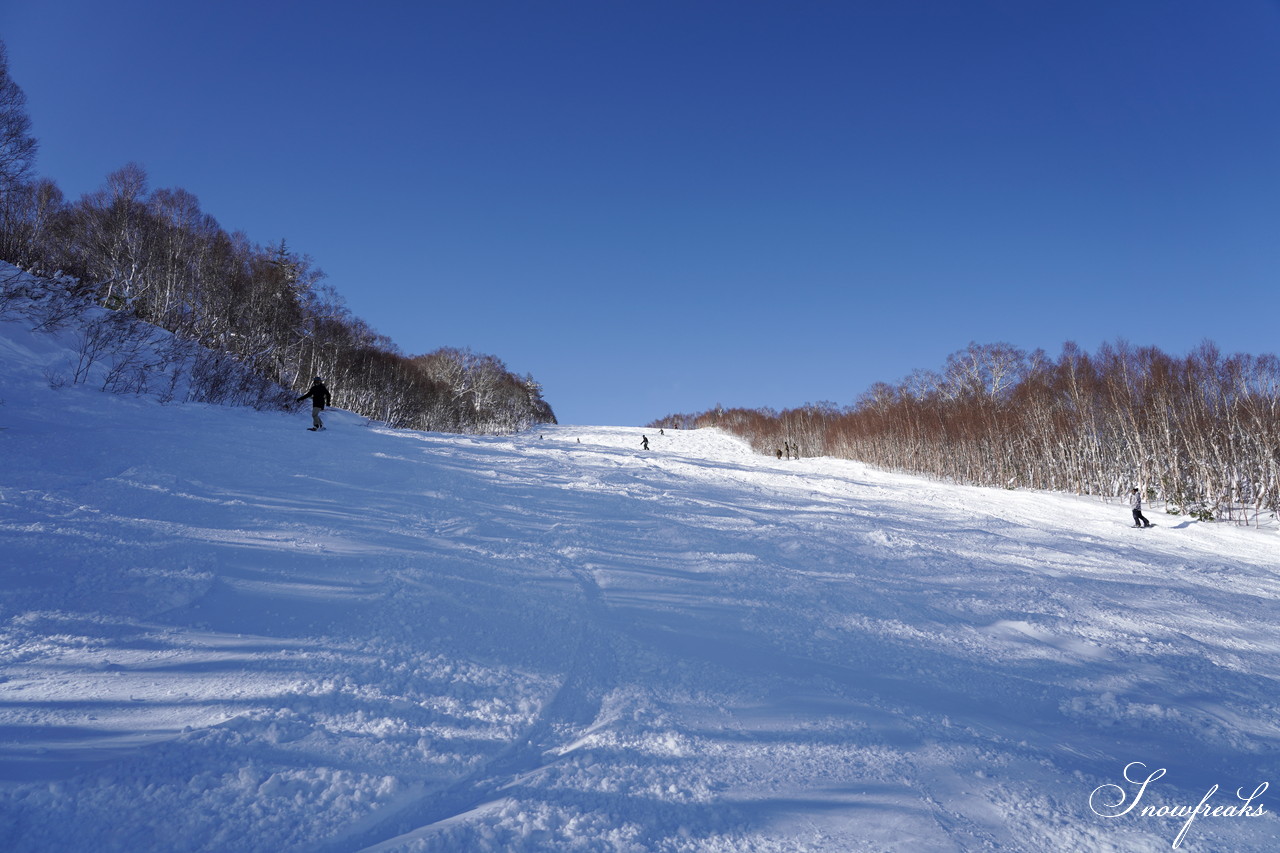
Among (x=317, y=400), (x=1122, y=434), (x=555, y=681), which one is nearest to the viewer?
(x=555, y=681)

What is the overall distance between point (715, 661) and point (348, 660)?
2609mm

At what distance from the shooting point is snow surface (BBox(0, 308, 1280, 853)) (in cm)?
245

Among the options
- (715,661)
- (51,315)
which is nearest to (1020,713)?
(715,661)

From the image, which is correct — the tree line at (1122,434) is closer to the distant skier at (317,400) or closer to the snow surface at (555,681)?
the snow surface at (555,681)

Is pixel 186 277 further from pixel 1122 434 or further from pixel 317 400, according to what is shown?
pixel 1122 434

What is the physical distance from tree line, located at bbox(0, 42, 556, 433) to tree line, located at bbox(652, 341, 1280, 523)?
3453 cm

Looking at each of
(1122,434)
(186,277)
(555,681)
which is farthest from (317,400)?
(1122,434)

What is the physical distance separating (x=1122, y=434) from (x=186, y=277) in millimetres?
45631

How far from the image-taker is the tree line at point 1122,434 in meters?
19.8

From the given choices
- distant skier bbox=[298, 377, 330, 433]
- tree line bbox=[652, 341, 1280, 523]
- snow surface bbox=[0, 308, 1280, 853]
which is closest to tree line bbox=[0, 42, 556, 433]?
distant skier bbox=[298, 377, 330, 433]

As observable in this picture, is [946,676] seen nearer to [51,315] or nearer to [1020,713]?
[1020,713]

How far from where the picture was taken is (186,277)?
27.3 m

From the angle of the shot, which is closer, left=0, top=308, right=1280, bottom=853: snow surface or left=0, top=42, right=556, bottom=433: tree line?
left=0, top=308, right=1280, bottom=853: snow surface

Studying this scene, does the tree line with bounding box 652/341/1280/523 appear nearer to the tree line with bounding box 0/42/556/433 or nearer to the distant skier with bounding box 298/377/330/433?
the distant skier with bounding box 298/377/330/433
